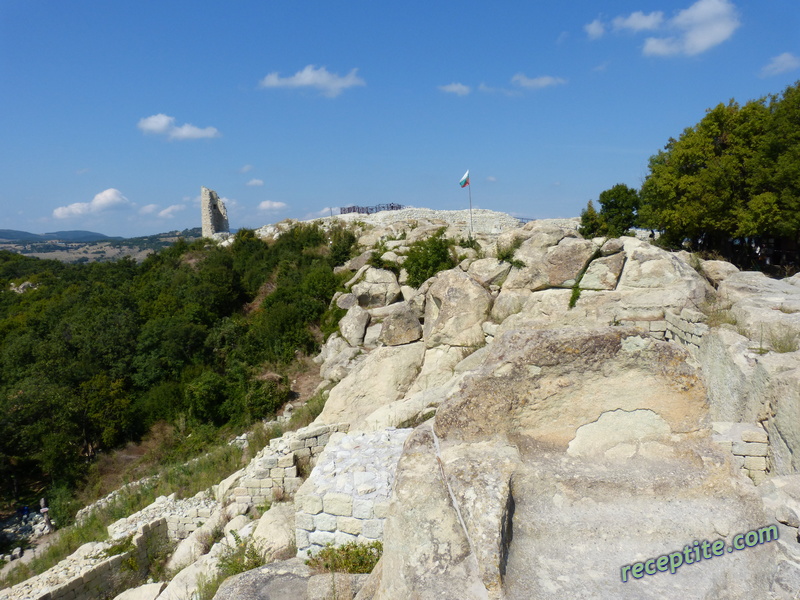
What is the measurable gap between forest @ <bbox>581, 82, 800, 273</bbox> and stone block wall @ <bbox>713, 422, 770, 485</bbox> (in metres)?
12.2

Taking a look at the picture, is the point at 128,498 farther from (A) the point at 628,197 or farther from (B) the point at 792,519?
(A) the point at 628,197

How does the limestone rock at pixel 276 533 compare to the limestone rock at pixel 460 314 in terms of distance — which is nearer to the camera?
Answer: the limestone rock at pixel 276 533

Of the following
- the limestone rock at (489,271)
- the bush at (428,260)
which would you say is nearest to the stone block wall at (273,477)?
the limestone rock at (489,271)

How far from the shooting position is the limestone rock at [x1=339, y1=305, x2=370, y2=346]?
15685 millimetres

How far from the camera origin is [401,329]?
11.6 meters

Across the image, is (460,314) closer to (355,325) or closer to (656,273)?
(656,273)

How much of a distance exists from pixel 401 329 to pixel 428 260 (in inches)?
236

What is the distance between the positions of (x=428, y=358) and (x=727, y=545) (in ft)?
26.3

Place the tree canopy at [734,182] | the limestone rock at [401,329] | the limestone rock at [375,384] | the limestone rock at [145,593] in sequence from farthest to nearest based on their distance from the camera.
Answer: the tree canopy at [734,182], the limestone rock at [401,329], the limestone rock at [375,384], the limestone rock at [145,593]

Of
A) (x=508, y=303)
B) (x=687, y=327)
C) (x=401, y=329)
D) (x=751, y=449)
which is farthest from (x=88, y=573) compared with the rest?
(x=687, y=327)

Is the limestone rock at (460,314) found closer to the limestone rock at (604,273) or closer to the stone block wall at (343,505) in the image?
the limestone rock at (604,273)

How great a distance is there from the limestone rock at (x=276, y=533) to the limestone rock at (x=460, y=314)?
17.1ft

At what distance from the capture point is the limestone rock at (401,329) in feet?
37.9

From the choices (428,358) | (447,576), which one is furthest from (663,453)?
(428,358)
